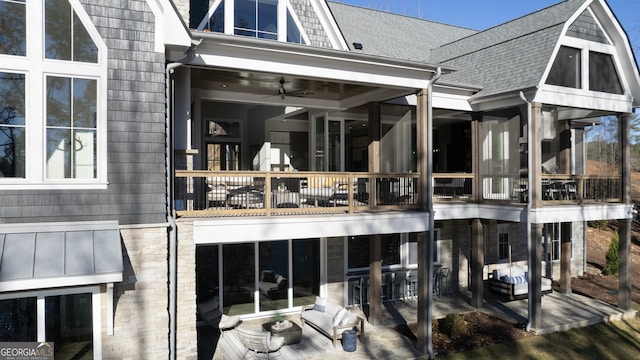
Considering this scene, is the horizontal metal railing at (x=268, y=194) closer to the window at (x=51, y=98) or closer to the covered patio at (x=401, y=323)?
the window at (x=51, y=98)

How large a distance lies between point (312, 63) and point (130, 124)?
3.94 meters

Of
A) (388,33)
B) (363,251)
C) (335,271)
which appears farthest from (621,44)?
Result: (335,271)

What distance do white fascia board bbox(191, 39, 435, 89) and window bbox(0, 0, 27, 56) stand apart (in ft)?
8.93

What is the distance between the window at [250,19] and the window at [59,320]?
682 centimetres

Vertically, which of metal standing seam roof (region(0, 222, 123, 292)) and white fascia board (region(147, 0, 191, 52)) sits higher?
white fascia board (region(147, 0, 191, 52))

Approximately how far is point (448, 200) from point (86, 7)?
10590mm

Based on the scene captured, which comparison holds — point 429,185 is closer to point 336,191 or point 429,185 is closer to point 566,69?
point 336,191

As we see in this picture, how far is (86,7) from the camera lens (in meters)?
7.71

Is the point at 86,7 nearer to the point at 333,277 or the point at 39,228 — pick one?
the point at 39,228

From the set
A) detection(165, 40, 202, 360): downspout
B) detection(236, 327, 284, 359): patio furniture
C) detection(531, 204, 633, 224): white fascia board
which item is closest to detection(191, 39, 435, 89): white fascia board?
detection(165, 40, 202, 360): downspout

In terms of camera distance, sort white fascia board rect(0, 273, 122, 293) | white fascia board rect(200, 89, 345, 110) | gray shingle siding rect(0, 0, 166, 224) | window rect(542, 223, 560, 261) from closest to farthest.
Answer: white fascia board rect(0, 273, 122, 293) → gray shingle siding rect(0, 0, 166, 224) → white fascia board rect(200, 89, 345, 110) → window rect(542, 223, 560, 261)

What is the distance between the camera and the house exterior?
7.50 metres

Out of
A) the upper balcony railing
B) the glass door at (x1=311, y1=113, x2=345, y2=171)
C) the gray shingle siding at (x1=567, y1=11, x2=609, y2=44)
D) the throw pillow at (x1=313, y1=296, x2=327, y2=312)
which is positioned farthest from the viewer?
the glass door at (x1=311, y1=113, x2=345, y2=171)

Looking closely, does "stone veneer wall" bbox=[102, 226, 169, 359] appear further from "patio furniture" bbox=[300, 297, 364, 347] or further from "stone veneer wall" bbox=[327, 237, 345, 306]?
"stone veneer wall" bbox=[327, 237, 345, 306]
